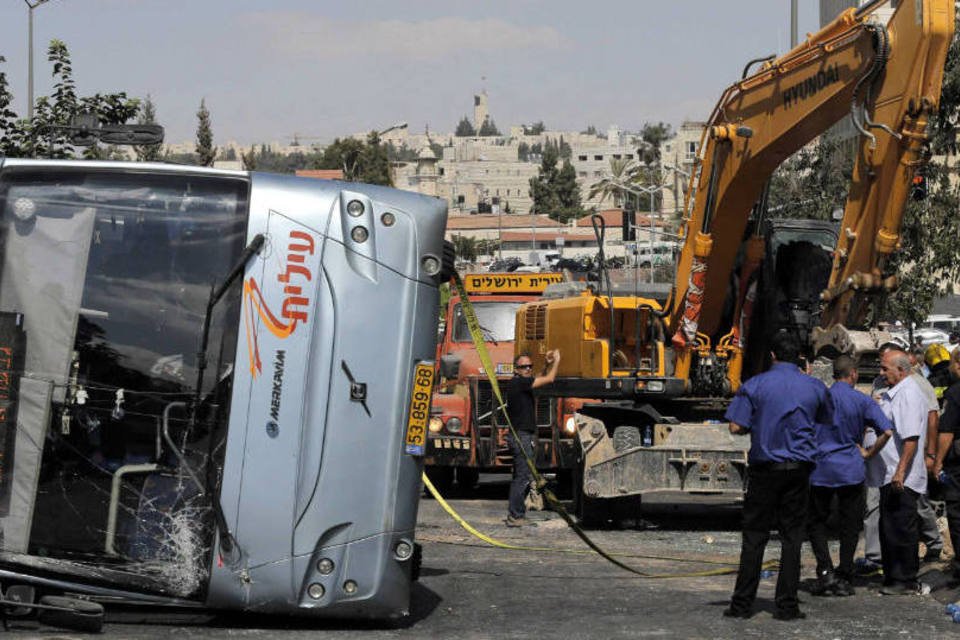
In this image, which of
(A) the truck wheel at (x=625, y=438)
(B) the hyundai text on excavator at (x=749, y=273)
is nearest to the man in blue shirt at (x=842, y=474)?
(B) the hyundai text on excavator at (x=749, y=273)

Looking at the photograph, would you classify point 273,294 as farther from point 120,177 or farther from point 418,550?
point 418,550

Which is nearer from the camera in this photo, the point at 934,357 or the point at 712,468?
the point at 712,468

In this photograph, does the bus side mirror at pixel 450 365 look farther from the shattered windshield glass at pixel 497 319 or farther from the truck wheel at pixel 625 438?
the shattered windshield glass at pixel 497 319

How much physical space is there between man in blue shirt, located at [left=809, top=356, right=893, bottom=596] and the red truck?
213 inches

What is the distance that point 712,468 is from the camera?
52.3 ft

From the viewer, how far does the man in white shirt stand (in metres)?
12.1

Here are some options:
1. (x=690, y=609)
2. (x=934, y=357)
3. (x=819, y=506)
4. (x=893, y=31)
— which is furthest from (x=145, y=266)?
(x=934, y=357)

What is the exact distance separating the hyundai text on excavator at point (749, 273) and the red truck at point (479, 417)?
912 mm

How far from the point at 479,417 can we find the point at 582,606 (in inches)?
352

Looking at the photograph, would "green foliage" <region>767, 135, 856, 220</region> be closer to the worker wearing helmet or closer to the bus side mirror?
the worker wearing helmet

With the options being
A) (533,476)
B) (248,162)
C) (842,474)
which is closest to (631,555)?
(533,476)

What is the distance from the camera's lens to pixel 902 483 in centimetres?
1213

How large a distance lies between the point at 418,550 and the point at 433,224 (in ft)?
6.84

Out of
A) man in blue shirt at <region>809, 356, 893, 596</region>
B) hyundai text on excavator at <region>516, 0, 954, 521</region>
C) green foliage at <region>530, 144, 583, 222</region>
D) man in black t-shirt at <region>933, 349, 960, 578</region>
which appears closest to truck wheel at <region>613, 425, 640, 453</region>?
hyundai text on excavator at <region>516, 0, 954, 521</region>
